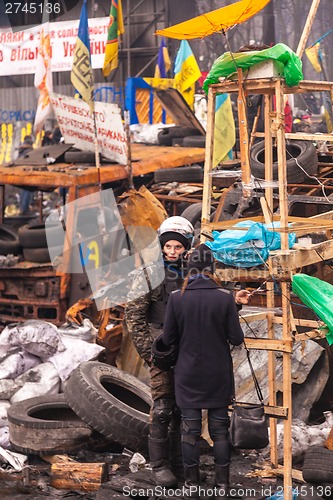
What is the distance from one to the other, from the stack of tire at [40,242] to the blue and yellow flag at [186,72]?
8106 mm

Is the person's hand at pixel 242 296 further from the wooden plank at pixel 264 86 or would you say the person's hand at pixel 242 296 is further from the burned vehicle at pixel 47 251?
the burned vehicle at pixel 47 251

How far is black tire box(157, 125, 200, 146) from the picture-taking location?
1661 centimetres

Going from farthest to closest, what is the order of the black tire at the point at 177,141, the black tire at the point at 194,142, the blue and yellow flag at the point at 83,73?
the black tire at the point at 177,141 → the black tire at the point at 194,142 → the blue and yellow flag at the point at 83,73

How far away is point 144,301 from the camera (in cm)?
644

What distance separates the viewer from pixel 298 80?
19.3 feet

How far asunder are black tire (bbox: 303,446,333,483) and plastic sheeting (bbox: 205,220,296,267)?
150 centimetres

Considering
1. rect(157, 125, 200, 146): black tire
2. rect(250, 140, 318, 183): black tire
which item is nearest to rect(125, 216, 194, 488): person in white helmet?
rect(250, 140, 318, 183): black tire

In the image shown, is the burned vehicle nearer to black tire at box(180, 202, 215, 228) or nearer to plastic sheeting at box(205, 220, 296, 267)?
black tire at box(180, 202, 215, 228)

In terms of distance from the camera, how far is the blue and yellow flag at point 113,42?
43.1 ft

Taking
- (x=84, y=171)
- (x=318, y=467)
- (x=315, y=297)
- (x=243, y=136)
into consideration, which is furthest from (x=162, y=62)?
(x=318, y=467)

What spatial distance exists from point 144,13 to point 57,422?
22859 mm

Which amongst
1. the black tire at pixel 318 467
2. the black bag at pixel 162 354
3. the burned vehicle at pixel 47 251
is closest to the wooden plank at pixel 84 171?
the burned vehicle at pixel 47 251

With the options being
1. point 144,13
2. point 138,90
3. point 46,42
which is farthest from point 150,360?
point 144,13

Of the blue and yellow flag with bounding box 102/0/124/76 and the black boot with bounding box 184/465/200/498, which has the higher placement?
the blue and yellow flag with bounding box 102/0/124/76
